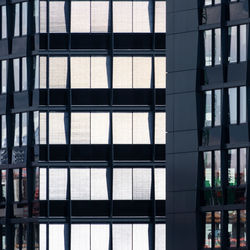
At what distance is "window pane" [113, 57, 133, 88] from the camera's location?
316 feet

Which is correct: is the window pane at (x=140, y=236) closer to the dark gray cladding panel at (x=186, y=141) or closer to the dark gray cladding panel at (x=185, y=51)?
the dark gray cladding panel at (x=186, y=141)

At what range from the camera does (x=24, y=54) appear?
98625 millimetres

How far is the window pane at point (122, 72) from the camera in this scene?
96312 mm

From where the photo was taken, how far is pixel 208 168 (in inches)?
3504

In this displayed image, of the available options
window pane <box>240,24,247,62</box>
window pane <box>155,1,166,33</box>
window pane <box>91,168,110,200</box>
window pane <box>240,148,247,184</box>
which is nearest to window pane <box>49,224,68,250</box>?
window pane <box>91,168,110,200</box>

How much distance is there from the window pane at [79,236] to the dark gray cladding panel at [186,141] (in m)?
8.45

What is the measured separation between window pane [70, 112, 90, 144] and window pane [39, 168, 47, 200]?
233 cm

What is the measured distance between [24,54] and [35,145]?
17.0 ft

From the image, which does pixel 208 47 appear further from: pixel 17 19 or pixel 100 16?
pixel 17 19

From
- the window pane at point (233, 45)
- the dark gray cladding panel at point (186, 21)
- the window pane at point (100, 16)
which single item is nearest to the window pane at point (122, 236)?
the window pane at point (100, 16)

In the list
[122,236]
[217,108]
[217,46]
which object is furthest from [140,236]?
[217,46]

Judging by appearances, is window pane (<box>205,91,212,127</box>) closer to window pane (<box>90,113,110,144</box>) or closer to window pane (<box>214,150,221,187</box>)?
window pane (<box>214,150,221,187</box>)

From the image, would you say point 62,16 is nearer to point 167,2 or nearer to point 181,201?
point 167,2

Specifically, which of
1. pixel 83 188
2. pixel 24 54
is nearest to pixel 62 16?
pixel 24 54
